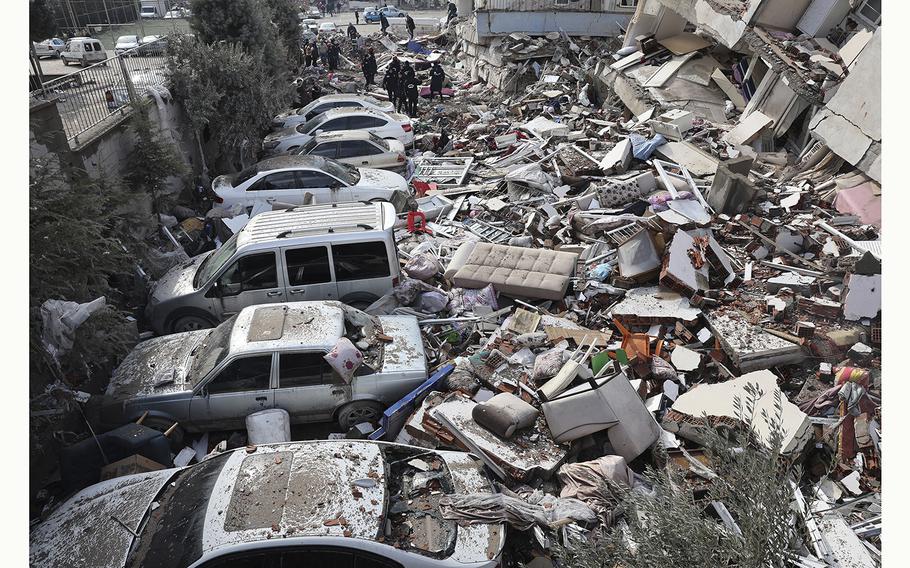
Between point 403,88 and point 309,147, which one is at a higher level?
point 309,147

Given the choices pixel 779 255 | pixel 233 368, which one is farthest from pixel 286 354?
pixel 779 255

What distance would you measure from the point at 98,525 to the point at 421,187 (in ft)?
31.1

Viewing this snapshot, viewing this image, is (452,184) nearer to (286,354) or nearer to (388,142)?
A: (388,142)

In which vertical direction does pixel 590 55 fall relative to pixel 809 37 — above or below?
below

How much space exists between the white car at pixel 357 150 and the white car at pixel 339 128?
3.36ft

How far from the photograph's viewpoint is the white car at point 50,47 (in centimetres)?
2298

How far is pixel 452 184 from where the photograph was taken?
1338 cm

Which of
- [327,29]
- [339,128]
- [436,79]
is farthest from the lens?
[327,29]

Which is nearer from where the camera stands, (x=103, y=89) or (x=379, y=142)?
(x=103, y=89)

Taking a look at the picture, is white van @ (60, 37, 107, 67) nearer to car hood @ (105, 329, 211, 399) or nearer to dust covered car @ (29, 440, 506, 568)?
car hood @ (105, 329, 211, 399)

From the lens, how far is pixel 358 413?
657cm

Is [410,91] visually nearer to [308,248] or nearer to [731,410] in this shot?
[308,248]

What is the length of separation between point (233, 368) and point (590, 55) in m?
20.5

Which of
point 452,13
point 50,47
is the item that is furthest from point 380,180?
point 452,13
